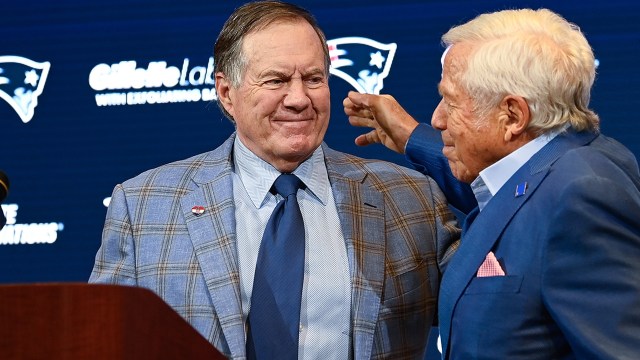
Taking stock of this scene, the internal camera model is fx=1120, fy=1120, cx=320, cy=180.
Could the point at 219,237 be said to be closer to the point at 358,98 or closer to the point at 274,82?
the point at 274,82

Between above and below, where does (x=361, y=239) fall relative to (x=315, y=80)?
below

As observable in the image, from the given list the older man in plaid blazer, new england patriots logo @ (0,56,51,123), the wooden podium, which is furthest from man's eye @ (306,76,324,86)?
new england patriots logo @ (0,56,51,123)

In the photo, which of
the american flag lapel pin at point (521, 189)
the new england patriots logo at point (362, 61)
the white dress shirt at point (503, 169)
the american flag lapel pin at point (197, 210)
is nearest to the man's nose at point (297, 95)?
the american flag lapel pin at point (197, 210)

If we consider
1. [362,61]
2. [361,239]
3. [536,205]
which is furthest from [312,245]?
Result: [362,61]

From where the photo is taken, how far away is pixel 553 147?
1.87 metres

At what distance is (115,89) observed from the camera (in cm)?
319

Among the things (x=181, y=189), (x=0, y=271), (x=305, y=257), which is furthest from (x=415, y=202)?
(x=0, y=271)

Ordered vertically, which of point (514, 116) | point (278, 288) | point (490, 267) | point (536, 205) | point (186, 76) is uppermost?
point (186, 76)

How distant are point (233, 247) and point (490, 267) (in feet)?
2.07

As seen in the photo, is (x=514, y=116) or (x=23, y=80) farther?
(x=23, y=80)

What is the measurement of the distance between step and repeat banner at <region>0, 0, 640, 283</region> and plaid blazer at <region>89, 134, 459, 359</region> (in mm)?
661

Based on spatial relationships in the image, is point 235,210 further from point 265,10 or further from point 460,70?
point 460,70

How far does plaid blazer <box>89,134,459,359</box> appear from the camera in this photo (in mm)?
2248

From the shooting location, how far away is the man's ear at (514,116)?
1872 millimetres
